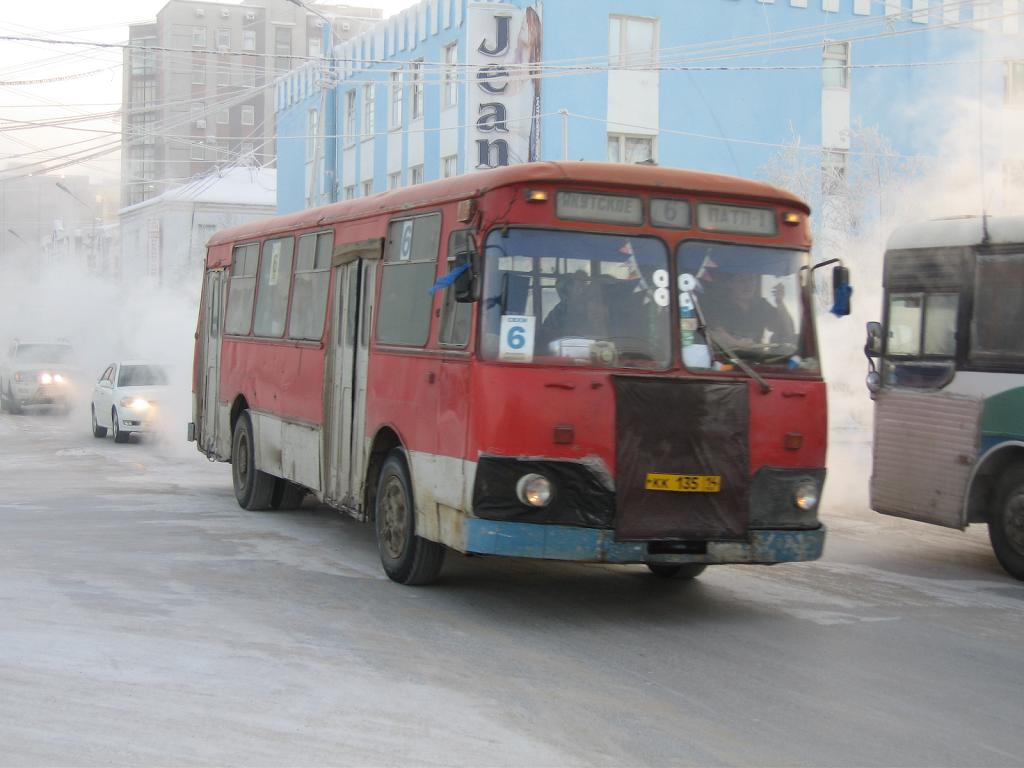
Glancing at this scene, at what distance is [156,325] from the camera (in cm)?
4325

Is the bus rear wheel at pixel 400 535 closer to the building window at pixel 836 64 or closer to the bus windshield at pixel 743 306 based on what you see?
the bus windshield at pixel 743 306

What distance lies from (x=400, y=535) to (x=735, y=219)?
3.30 meters

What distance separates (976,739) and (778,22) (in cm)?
3267

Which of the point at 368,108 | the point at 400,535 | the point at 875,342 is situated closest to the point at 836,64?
the point at 368,108

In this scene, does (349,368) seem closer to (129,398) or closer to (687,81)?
(129,398)

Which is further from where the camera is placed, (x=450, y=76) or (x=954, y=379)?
(x=450, y=76)

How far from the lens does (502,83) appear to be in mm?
34031

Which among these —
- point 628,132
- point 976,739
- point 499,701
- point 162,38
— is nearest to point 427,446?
point 499,701

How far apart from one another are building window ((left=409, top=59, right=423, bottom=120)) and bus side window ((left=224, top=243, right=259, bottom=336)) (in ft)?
78.8

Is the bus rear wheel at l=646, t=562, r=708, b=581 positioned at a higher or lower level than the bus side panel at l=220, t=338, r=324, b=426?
lower

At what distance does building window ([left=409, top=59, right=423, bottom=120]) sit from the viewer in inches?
1543

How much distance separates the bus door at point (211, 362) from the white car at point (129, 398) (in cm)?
883

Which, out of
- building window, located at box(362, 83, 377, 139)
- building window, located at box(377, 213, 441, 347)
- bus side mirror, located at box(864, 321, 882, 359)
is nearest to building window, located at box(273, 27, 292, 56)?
building window, located at box(362, 83, 377, 139)

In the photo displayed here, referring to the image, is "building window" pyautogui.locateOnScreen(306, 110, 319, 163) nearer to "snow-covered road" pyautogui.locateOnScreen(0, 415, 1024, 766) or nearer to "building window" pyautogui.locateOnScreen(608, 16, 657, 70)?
"building window" pyautogui.locateOnScreen(608, 16, 657, 70)
